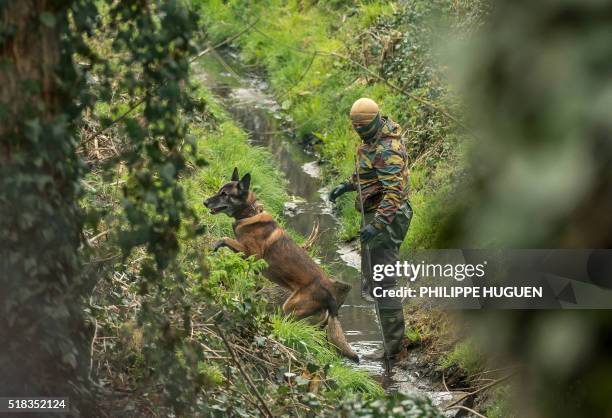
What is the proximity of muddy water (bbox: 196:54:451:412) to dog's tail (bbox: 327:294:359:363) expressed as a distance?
6.3 inches

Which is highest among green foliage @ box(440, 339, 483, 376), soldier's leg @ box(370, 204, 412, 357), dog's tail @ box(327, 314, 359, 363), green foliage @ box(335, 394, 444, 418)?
soldier's leg @ box(370, 204, 412, 357)

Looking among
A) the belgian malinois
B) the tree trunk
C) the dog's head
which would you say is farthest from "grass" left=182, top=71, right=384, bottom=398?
the tree trunk

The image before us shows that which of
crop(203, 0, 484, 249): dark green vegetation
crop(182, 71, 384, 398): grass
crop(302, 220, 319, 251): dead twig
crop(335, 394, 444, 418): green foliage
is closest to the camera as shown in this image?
crop(335, 394, 444, 418): green foliage

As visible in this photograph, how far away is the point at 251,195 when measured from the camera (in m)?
9.44

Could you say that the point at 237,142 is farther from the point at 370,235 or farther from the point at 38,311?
the point at 38,311

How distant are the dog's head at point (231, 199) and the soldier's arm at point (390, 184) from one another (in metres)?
1.58

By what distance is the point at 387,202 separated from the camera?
827cm

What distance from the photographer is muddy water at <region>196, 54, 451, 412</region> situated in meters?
8.63

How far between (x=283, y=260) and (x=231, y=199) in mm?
858

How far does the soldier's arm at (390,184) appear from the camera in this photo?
27.1 ft

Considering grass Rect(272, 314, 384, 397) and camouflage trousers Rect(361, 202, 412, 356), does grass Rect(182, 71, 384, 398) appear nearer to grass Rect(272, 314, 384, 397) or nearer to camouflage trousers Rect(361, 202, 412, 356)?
grass Rect(272, 314, 384, 397)

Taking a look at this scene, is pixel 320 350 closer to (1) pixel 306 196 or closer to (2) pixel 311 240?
(2) pixel 311 240

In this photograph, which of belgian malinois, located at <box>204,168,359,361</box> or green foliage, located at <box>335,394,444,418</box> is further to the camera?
belgian malinois, located at <box>204,168,359,361</box>

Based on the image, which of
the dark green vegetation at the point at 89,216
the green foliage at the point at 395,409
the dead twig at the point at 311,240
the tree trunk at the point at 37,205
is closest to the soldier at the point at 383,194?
the dead twig at the point at 311,240
